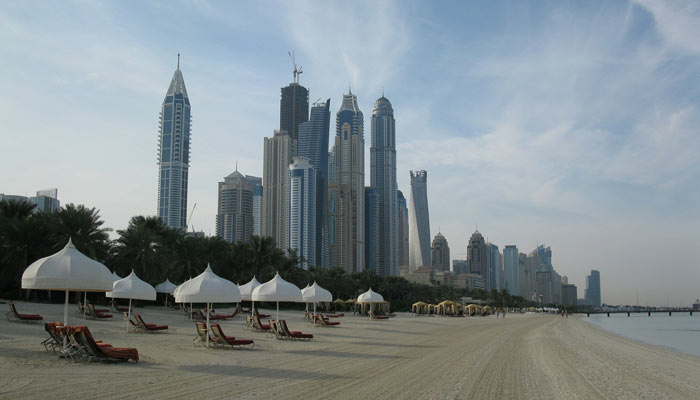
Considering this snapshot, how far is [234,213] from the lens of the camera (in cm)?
19238

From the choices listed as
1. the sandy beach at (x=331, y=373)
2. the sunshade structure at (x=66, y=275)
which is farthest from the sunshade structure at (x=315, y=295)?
the sunshade structure at (x=66, y=275)

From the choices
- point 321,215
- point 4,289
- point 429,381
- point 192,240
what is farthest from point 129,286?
point 321,215

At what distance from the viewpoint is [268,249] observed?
5031cm

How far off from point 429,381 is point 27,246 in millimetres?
28924

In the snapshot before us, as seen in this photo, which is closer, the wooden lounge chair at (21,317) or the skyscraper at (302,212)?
the wooden lounge chair at (21,317)

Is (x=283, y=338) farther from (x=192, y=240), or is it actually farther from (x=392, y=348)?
(x=192, y=240)

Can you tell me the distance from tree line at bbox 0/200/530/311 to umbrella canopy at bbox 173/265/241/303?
16788mm

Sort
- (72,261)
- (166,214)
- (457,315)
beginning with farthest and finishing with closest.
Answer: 1. (166,214)
2. (457,315)
3. (72,261)

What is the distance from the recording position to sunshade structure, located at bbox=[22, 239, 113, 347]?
12.8 m

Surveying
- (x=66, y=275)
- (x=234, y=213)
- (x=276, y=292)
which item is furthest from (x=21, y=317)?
(x=234, y=213)

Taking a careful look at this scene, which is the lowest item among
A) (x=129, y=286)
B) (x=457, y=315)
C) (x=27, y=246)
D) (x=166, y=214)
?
(x=457, y=315)

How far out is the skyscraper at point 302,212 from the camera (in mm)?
169750

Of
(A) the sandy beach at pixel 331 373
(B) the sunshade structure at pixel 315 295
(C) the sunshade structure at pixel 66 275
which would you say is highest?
(C) the sunshade structure at pixel 66 275

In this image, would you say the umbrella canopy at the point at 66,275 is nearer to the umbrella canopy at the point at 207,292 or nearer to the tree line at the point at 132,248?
the umbrella canopy at the point at 207,292
